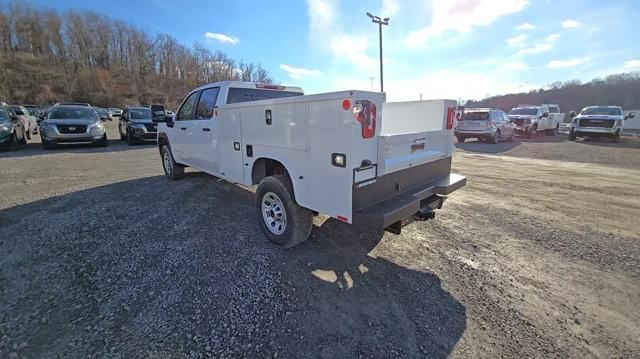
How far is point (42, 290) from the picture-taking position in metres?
2.65

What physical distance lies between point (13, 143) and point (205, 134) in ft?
40.9

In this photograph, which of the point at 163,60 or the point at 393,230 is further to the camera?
the point at 163,60

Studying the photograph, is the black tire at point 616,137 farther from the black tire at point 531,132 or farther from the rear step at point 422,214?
the rear step at point 422,214

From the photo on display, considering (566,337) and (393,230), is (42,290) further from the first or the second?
(566,337)

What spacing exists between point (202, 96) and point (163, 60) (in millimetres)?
76177

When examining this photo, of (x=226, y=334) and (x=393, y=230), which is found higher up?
(x=393, y=230)

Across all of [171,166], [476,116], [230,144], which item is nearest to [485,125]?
[476,116]

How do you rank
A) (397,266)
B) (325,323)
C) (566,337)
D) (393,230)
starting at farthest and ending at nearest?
(397,266) → (393,230) → (325,323) → (566,337)

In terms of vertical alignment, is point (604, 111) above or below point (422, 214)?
above

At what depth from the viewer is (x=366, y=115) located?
8.10 feet

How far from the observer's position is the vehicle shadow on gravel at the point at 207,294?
208 centimetres

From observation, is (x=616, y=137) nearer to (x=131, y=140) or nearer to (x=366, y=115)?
(x=366, y=115)

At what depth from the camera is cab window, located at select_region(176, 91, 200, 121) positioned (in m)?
5.29

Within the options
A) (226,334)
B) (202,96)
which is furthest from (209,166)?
(226,334)
